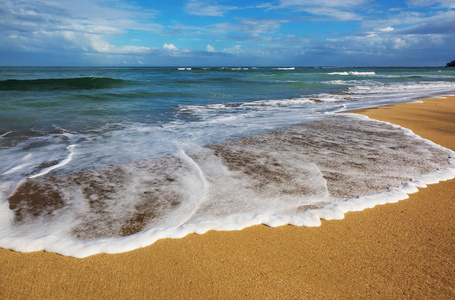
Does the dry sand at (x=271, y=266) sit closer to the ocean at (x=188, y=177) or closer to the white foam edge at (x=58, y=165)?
the ocean at (x=188, y=177)

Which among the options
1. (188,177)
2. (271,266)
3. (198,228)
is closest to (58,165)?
(188,177)

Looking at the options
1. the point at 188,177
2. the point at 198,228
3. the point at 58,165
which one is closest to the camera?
the point at 198,228

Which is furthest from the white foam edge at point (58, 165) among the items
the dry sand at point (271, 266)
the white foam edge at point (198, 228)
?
the dry sand at point (271, 266)

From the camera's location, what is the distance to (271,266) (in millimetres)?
1806

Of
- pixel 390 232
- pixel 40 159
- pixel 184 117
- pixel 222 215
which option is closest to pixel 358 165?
pixel 390 232

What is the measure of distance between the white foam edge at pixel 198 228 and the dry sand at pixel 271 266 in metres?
0.06

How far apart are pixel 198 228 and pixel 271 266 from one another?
68 centimetres

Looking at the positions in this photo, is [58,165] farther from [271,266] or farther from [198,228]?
[271,266]

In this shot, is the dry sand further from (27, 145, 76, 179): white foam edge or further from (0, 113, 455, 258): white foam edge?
(27, 145, 76, 179): white foam edge

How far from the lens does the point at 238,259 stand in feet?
6.16

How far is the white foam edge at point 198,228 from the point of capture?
198 cm

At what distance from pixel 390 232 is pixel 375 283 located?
2.06 feet

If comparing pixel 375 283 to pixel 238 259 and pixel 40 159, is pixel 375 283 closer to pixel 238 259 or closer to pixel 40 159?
pixel 238 259

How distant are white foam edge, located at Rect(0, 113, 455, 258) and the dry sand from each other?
0.06 meters
